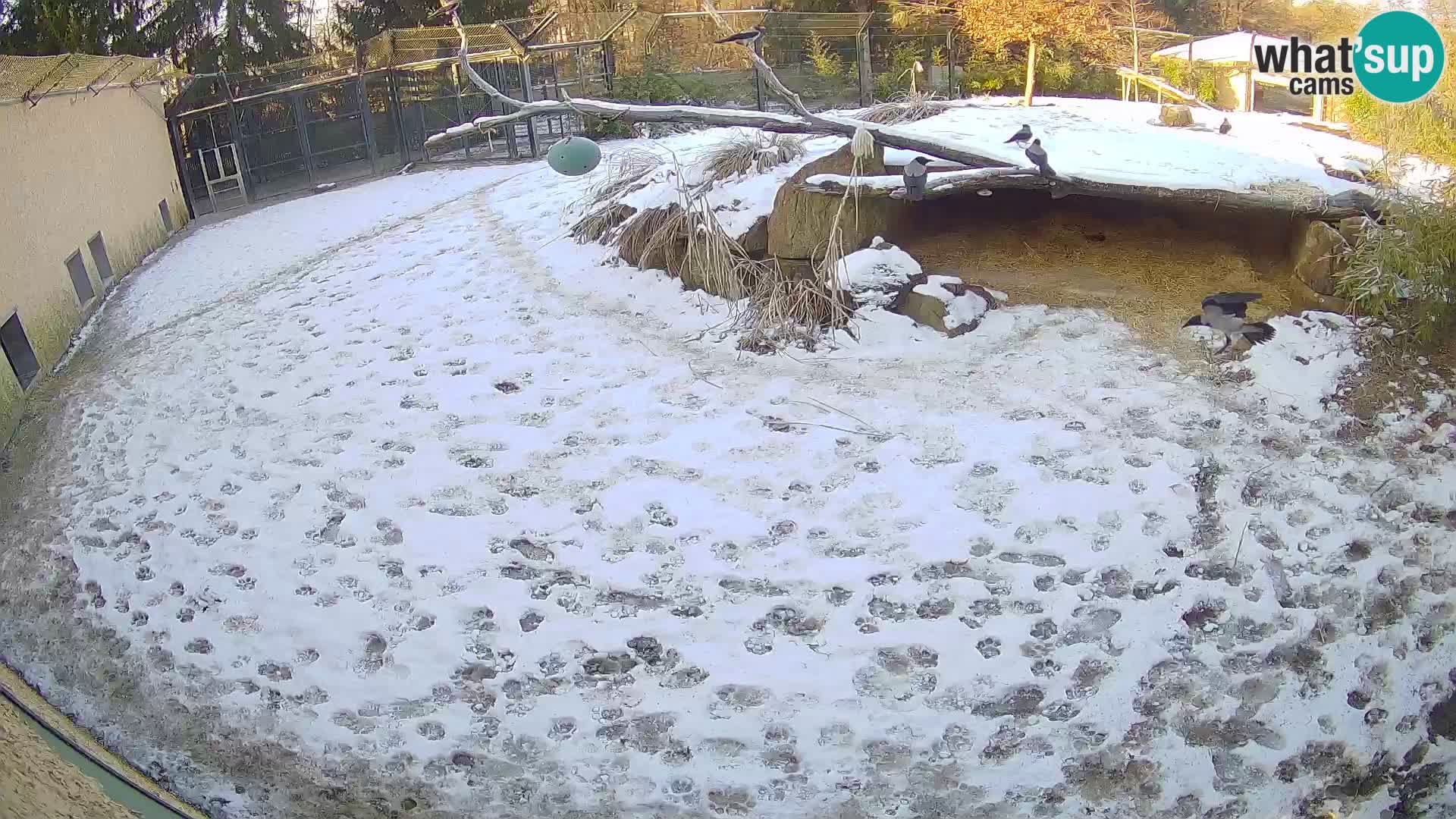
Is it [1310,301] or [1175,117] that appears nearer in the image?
[1310,301]

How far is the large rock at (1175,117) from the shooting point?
29.6 feet

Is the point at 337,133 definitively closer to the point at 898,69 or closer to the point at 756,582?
the point at 898,69

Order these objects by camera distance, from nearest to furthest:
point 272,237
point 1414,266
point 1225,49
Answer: point 1414,266 < point 272,237 < point 1225,49

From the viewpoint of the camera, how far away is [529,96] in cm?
1234

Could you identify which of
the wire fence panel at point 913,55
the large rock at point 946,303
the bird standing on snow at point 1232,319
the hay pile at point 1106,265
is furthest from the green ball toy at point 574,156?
the wire fence panel at point 913,55

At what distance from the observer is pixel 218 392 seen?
559 centimetres

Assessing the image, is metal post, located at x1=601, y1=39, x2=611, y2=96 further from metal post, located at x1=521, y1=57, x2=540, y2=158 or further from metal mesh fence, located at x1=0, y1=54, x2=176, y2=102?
metal mesh fence, located at x1=0, y1=54, x2=176, y2=102

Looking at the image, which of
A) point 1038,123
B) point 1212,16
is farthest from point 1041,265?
point 1212,16

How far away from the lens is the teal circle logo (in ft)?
17.0

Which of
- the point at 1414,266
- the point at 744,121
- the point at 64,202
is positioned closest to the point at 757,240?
the point at 744,121

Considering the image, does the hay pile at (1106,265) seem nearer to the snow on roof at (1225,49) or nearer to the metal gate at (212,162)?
the snow on roof at (1225,49)

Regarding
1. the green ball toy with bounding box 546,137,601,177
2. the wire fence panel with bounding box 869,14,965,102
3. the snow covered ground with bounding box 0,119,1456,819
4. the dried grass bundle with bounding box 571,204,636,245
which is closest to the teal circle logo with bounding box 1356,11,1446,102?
the snow covered ground with bounding box 0,119,1456,819

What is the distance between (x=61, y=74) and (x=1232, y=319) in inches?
306

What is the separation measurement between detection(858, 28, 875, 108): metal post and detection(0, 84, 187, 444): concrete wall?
9.01 metres
